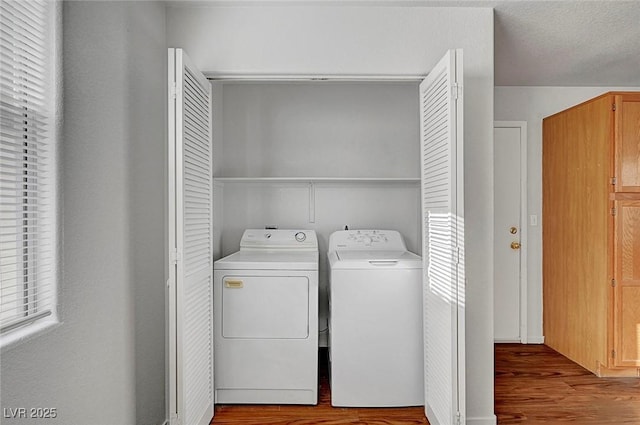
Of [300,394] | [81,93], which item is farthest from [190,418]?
[81,93]

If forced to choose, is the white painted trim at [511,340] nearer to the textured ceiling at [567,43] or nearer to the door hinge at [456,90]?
the textured ceiling at [567,43]

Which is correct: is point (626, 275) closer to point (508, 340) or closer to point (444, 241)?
point (508, 340)

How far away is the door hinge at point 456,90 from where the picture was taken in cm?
201

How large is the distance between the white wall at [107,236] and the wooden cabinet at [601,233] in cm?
314

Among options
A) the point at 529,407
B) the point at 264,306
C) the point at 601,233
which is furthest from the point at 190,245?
the point at 601,233

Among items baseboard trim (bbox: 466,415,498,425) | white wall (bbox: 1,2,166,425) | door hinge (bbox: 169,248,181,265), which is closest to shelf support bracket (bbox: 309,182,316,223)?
white wall (bbox: 1,2,166,425)

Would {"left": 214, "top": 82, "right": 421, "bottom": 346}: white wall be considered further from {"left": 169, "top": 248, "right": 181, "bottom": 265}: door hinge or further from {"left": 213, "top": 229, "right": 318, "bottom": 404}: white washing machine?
{"left": 169, "top": 248, "right": 181, "bottom": 265}: door hinge

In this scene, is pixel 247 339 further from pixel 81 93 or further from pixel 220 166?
pixel 81 93

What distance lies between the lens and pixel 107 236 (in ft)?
5.70

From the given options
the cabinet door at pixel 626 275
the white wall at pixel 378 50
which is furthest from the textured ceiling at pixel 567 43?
the cabinet door at pixel 626 275

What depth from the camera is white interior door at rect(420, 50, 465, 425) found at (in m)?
2.00

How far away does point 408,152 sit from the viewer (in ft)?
11.5

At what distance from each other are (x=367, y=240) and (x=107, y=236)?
198cm

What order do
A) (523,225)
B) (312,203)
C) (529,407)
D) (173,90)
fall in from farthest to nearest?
(523,225) < (312,203) < (529,407) < (173,90)
